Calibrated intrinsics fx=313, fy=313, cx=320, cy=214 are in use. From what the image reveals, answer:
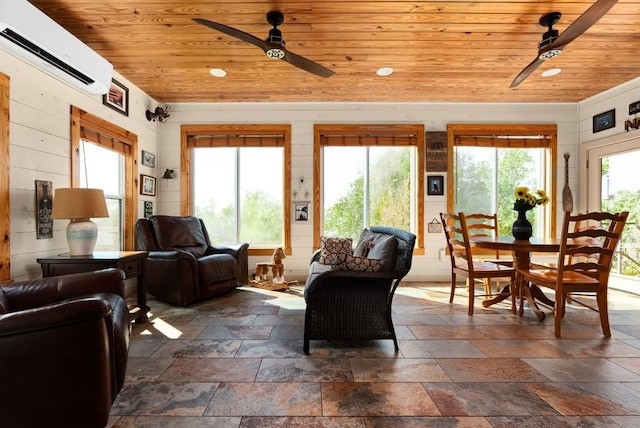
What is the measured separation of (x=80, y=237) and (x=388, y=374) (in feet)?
8.87

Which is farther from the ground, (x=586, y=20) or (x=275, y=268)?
(x=586, y=20)

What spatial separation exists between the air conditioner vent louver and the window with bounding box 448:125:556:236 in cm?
459

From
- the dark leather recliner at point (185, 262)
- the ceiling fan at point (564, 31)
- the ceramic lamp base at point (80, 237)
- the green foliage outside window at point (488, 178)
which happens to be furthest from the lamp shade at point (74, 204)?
the green foliage outside window at point (488, 178)

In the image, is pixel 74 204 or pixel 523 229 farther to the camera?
pixel 523 229

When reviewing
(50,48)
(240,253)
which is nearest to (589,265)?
(240,253)

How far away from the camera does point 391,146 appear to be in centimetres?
477

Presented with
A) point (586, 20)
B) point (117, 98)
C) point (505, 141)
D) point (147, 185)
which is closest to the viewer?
point (586, 20)

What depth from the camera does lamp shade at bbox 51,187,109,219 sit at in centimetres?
253

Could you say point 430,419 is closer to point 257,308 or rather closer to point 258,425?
point 258,425

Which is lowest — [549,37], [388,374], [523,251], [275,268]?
[388,374]

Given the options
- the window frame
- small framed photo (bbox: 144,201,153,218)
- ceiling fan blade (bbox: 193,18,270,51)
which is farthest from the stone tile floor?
ceiling fan blade (bbox: 193,18,270,51)

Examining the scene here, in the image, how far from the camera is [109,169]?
3801 millimetres

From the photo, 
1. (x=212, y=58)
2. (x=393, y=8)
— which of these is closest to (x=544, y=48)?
(x=393, y=8)

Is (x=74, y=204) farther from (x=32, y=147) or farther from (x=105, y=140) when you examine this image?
(x=105, y=140)
